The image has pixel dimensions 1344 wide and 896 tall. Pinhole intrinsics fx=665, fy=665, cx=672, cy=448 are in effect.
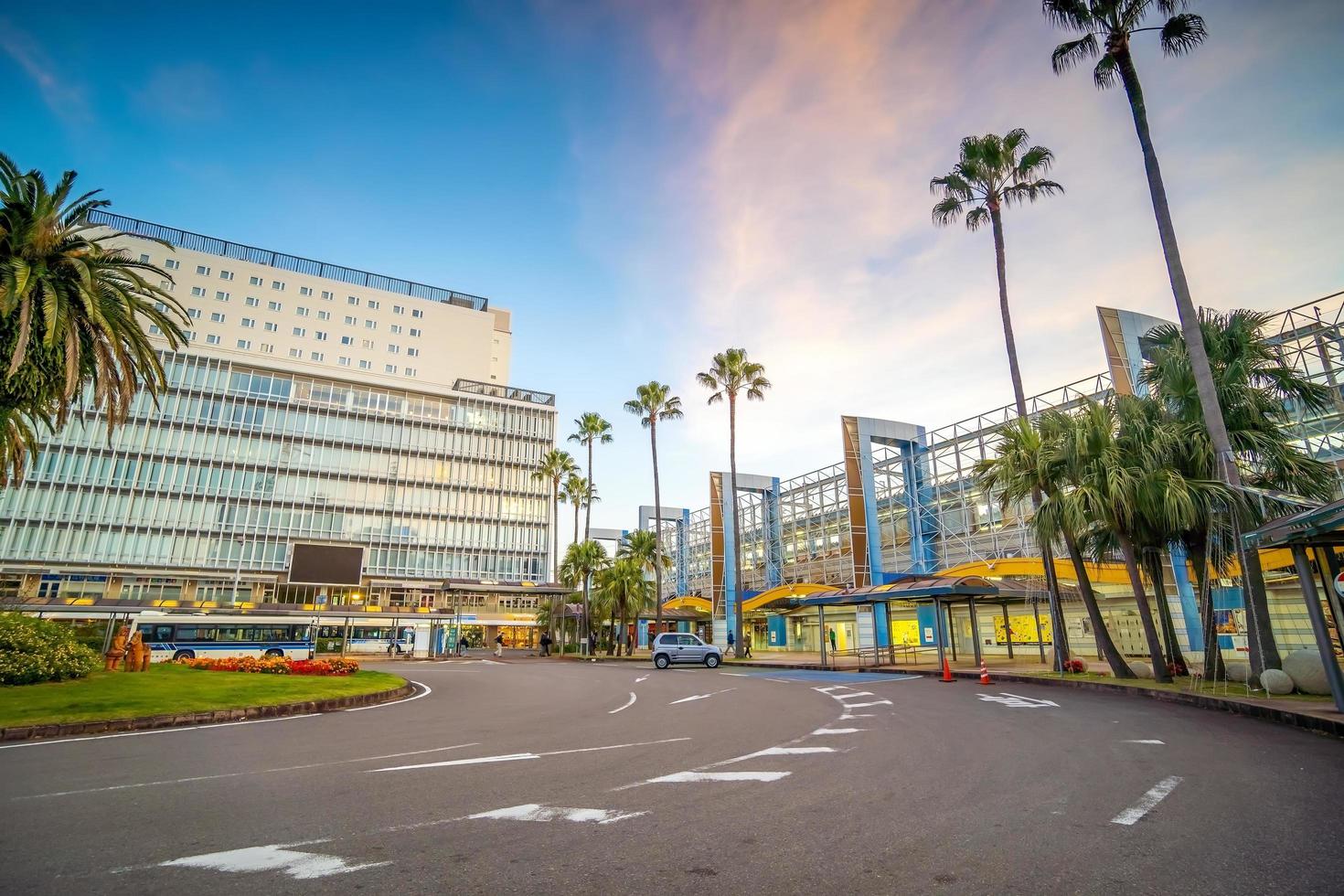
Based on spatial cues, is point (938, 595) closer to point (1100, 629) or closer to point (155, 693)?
point (1100, 629)

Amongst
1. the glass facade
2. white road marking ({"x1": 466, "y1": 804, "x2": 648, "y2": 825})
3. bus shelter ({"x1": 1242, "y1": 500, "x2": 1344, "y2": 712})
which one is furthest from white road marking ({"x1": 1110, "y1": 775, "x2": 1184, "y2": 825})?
the glass facade

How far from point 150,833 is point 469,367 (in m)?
85.5

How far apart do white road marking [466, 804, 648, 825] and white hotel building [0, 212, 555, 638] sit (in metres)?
51.7

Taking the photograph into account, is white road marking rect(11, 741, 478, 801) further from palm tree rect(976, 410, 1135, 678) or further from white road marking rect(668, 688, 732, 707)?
palm tree rect(976, 410, 1135, 678)

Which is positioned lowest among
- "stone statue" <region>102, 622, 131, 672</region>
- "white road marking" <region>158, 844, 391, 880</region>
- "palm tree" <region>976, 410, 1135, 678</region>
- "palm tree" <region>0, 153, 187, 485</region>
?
"white road marking" <region>158, 844, 391, 880</region>

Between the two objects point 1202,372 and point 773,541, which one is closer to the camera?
point 1202,372

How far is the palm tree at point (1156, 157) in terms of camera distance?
15.0 metres

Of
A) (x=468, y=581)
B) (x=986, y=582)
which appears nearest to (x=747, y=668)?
(x=986, y=582)

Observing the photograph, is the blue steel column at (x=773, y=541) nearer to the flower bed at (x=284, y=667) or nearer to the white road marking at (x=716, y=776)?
the flower bed at (x=284, y=667)

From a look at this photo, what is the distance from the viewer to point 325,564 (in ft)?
168

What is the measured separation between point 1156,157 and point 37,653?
30104mm

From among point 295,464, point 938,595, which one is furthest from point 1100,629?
point 295,464

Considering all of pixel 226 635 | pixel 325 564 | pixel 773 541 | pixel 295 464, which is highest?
pixel 295 464

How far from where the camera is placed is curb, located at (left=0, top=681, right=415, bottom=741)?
10539mm
